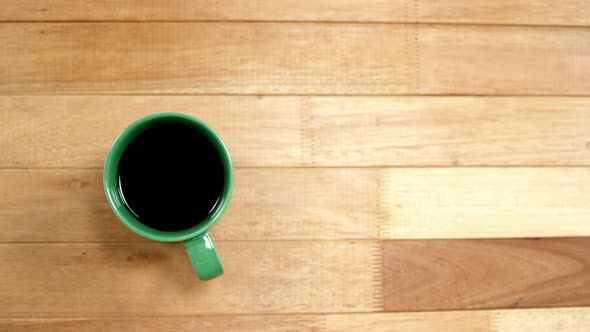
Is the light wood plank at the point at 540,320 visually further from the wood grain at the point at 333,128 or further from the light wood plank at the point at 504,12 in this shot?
the light wood plank at the point at 504,12

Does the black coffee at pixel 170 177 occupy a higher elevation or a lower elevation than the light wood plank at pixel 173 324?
higher

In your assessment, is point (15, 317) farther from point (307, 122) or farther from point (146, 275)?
point (307, 122)

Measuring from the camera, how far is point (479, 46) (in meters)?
0.82

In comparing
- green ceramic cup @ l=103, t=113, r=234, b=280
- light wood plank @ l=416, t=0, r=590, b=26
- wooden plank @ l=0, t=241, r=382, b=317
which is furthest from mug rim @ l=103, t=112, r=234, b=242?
light wood plank @ l=416, t=0, r=590, b=26

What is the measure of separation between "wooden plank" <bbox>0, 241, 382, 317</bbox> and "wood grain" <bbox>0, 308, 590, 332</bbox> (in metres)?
0.01

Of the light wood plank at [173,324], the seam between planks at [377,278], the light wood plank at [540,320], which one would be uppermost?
the light wood plank at [540,320]

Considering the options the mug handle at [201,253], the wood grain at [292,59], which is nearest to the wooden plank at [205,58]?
the wood grain at [292,59]

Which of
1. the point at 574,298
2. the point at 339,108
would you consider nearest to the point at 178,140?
the point at 339,108

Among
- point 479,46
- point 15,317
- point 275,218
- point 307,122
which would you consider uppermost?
point 479,46

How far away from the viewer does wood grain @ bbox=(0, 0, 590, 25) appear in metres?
0.78

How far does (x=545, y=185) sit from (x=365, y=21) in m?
0.36

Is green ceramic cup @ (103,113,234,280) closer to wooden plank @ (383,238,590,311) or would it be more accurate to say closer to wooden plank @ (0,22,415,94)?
wooden plank @ (0,22,415,94)

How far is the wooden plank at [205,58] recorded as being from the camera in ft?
2.56

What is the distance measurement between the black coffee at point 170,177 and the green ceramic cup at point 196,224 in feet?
0.04
